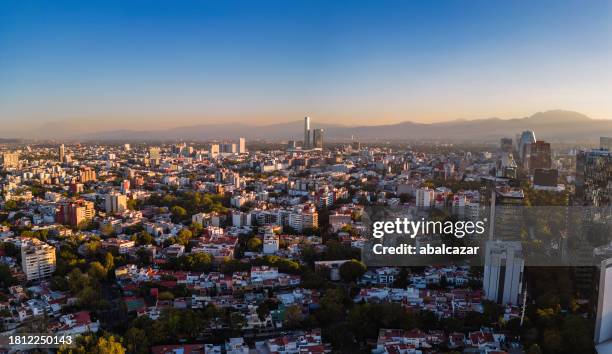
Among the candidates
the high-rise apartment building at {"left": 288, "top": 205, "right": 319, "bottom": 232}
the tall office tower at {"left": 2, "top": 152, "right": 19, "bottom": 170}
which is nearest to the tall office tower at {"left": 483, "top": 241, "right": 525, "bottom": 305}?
the high-rise apartment building at {"left": 288, "top": 205, "right": 319, "bottom": 232}

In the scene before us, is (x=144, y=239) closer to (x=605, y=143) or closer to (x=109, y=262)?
(x=109, y=262)

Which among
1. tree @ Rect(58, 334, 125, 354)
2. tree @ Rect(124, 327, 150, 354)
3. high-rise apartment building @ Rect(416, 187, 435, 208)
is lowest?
tree @ Rect(124, 327, 150, 354)

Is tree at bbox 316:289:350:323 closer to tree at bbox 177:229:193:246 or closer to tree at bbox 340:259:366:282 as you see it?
tree at bbox 340:259:366:282

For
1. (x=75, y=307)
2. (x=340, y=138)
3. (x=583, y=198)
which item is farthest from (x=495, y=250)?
(x=340, y=138)

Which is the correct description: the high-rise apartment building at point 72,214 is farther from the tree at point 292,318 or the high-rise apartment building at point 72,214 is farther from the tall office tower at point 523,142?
the tall office tower at point 523,142

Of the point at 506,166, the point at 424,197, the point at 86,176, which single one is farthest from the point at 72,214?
the point at 506,166
